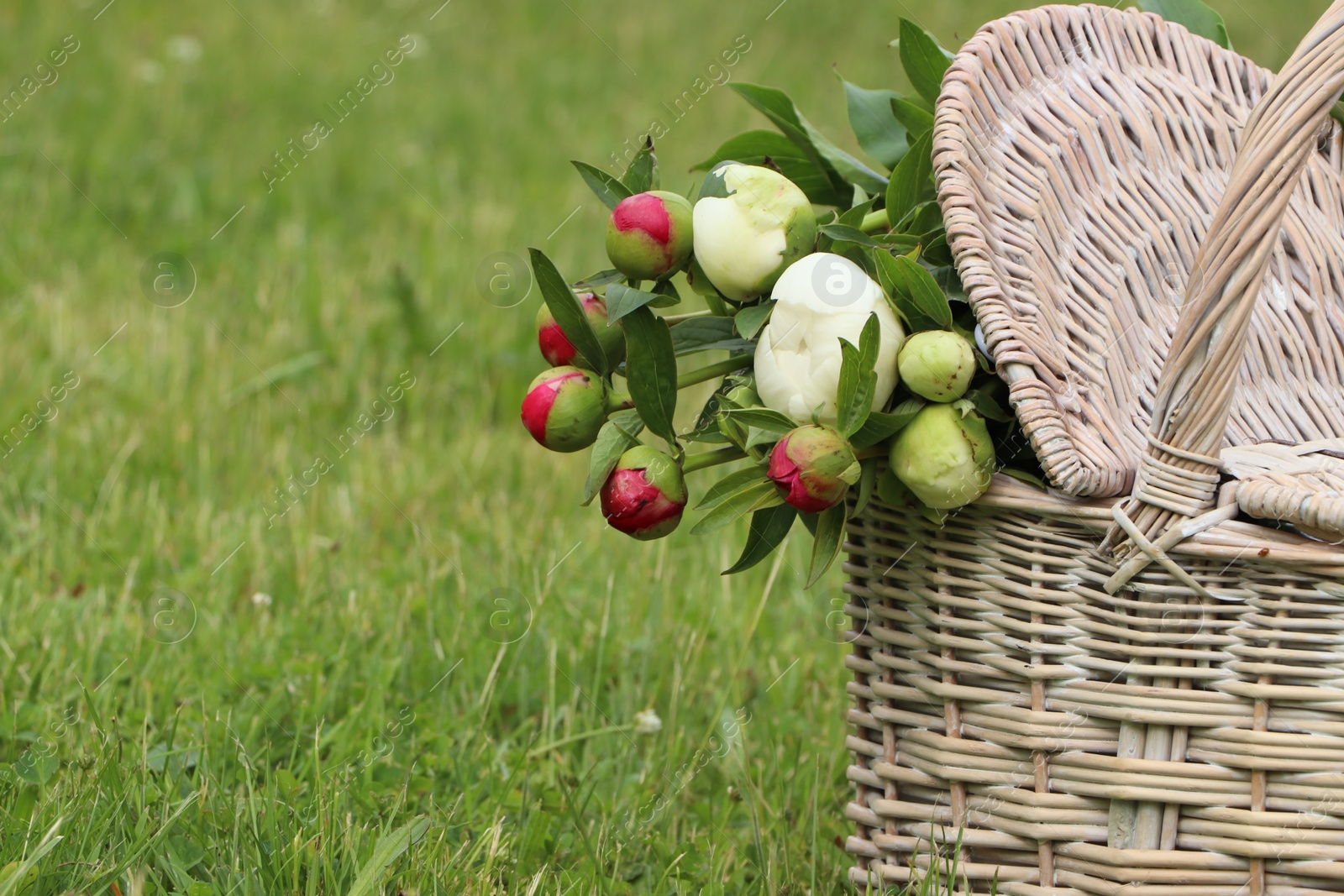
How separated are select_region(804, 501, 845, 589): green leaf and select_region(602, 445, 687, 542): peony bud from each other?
11 cm

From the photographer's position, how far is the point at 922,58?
3.67 ft

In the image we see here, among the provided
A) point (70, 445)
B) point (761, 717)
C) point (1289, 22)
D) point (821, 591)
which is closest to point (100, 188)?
point (70, 445)

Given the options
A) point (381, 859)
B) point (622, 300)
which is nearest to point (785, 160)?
point (622, 300)

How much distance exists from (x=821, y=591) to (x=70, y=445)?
123 cm

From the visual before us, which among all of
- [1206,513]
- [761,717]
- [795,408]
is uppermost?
[795,408]

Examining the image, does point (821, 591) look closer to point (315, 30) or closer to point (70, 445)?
point (70, 445)

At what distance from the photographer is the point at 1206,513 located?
Result: 2.74 ft

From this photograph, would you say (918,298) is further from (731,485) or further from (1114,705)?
(1114,705)

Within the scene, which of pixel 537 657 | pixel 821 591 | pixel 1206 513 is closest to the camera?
pixel 1206 513

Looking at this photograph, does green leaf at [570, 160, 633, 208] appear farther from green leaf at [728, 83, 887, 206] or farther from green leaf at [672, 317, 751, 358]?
green leaf at [728, 83, 887, 206]

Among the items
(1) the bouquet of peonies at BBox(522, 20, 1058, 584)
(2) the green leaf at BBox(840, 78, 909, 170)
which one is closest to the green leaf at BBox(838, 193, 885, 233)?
(1) the bouquet of peonies at BBox(522, 20, 1058, 584)

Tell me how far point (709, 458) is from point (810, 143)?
413mm

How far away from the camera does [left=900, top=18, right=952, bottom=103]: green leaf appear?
1.10 meters

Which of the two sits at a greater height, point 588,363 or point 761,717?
point 588,363
